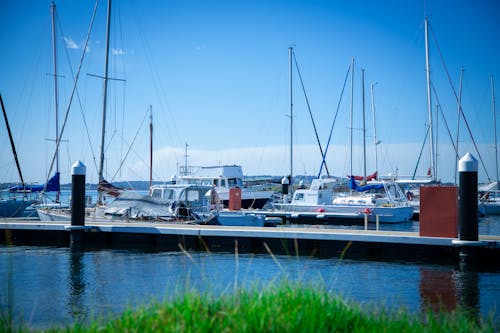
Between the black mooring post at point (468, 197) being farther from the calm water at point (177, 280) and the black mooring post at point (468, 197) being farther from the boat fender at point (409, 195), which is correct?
the boat fender at point (409, 195)

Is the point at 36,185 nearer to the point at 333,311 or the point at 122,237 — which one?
the point at 122,237

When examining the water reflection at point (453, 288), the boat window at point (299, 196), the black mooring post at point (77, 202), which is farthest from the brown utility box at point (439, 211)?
the boat window at point (299, 196)

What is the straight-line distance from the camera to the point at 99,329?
547 centimetres

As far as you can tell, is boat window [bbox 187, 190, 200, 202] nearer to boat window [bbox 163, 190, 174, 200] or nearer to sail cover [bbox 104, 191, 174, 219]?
boat window [bbox 163, 190, 174, 200]

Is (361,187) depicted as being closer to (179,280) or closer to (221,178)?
(221,178)

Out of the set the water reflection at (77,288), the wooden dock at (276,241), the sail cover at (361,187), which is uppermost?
the sail cover at (361,187)

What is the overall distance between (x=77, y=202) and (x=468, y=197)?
13759 mm

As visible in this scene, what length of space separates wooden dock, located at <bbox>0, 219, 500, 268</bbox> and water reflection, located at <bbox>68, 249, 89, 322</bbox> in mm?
2100

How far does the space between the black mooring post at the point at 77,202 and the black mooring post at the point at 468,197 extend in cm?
1335

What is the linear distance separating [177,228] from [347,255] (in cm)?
673

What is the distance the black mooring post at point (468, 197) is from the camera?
47.6 feet

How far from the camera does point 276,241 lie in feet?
62.0

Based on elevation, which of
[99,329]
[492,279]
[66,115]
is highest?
[66,115]

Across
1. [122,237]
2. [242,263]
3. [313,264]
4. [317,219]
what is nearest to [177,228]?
[122,237]
